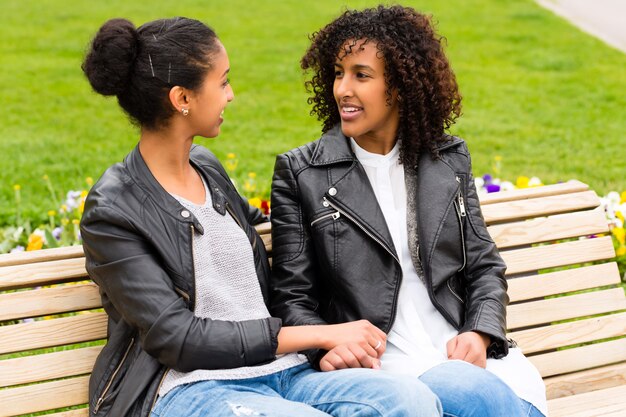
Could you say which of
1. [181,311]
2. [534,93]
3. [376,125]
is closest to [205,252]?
[181,311]

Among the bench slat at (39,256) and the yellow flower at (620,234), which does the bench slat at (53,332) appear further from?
the yellow flower at (620,234)

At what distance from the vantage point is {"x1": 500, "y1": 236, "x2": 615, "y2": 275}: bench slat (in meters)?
3.82

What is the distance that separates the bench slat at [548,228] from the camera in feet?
12.5

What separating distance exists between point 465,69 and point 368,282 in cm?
703

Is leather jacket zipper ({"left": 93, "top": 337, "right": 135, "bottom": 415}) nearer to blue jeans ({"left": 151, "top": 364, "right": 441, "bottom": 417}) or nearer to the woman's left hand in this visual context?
blue jeans ({"left": 151, "top": 364, "right": 441, "bottom": 417})

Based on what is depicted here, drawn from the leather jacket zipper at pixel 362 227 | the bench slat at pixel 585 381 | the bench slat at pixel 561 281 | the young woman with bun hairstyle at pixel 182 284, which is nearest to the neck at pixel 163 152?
the young woman with bun hairstyle at pixel 182 284

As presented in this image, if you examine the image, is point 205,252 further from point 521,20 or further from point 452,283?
point 521,20

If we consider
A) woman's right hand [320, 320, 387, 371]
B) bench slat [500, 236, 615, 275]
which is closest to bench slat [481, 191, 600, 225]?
bench slat [500, 236, 615, 275]

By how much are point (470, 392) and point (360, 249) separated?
2.05ft

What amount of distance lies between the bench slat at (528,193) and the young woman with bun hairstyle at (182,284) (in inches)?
39.9

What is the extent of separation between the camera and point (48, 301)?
3.19m

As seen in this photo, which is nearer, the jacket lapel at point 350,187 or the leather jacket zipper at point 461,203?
the jacket lapel at point 350,187

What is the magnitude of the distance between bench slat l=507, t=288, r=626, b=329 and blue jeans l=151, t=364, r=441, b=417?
111cm

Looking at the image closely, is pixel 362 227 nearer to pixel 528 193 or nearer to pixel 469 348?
pixel 469 348
